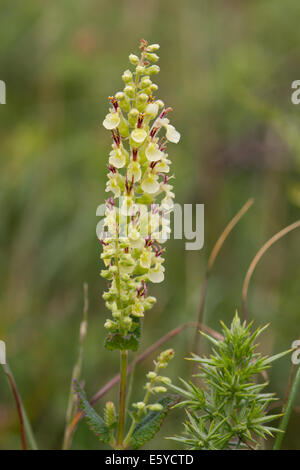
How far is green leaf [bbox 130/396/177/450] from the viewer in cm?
154

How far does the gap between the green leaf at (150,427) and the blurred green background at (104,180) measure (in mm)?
1368

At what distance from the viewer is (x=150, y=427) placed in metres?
1.56

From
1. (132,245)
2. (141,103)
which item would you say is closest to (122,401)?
(132,245)

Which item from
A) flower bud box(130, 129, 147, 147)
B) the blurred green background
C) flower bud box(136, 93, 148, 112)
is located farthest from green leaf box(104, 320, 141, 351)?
the blurred green background

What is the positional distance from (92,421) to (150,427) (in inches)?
6.5

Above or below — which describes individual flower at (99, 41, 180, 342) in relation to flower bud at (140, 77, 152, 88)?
below

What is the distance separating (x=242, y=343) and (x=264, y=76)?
3401 mm

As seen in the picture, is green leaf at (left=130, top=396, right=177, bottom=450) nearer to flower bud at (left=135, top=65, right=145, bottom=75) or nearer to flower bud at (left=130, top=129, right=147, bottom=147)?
flower bud at (left=130, top=129, right=147, bottom=147)

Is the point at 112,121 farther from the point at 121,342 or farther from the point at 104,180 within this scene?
the point at 104,180

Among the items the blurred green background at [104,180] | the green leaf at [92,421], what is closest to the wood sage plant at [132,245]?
the green leaf at [92,421]

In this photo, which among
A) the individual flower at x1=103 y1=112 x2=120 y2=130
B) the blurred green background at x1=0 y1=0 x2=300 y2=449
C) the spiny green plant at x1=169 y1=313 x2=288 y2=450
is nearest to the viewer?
the spiny green plant at x1=169 y1=313 x2=288 y2=450

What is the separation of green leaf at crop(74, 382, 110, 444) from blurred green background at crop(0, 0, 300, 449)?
138 centimetres
